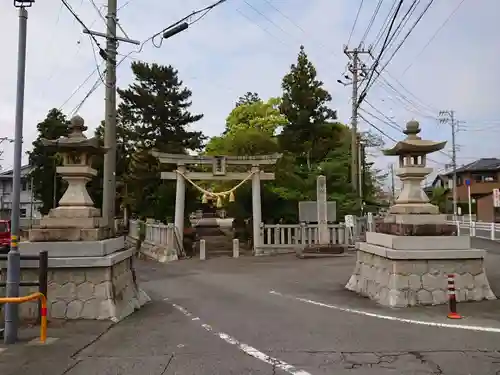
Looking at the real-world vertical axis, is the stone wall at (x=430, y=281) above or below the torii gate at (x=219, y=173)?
below

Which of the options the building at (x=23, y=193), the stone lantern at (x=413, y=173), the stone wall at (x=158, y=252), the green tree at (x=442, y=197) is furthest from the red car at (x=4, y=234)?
the green tree at (x=442, y=197)

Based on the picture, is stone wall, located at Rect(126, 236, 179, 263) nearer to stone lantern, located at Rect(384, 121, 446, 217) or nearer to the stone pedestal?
the stone pedestal

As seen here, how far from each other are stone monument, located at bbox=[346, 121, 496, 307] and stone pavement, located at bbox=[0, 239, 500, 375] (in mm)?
406

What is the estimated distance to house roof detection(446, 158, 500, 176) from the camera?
2128 inches

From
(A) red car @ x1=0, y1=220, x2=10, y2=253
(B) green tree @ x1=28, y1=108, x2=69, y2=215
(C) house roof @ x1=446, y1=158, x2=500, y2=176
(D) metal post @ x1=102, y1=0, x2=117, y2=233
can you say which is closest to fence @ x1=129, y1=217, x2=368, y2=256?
(A) red car @ x1=0, y1=220, x2=10, y2=253

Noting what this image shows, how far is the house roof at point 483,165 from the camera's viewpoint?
177 ft

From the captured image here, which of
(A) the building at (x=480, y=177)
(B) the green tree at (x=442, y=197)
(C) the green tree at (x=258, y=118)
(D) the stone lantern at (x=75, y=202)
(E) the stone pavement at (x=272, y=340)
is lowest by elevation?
(E) the stone pavement at (x=272, y=340)

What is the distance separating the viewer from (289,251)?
22.5 meters

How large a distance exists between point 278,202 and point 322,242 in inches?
201

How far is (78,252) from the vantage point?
8.16 m

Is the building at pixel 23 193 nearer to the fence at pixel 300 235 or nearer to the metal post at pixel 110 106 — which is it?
the fence at pixel 300 235

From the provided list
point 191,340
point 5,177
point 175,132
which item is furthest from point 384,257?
point 5,177

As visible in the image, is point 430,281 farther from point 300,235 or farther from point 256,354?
point 300,235

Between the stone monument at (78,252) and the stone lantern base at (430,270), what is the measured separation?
16.8 ft
